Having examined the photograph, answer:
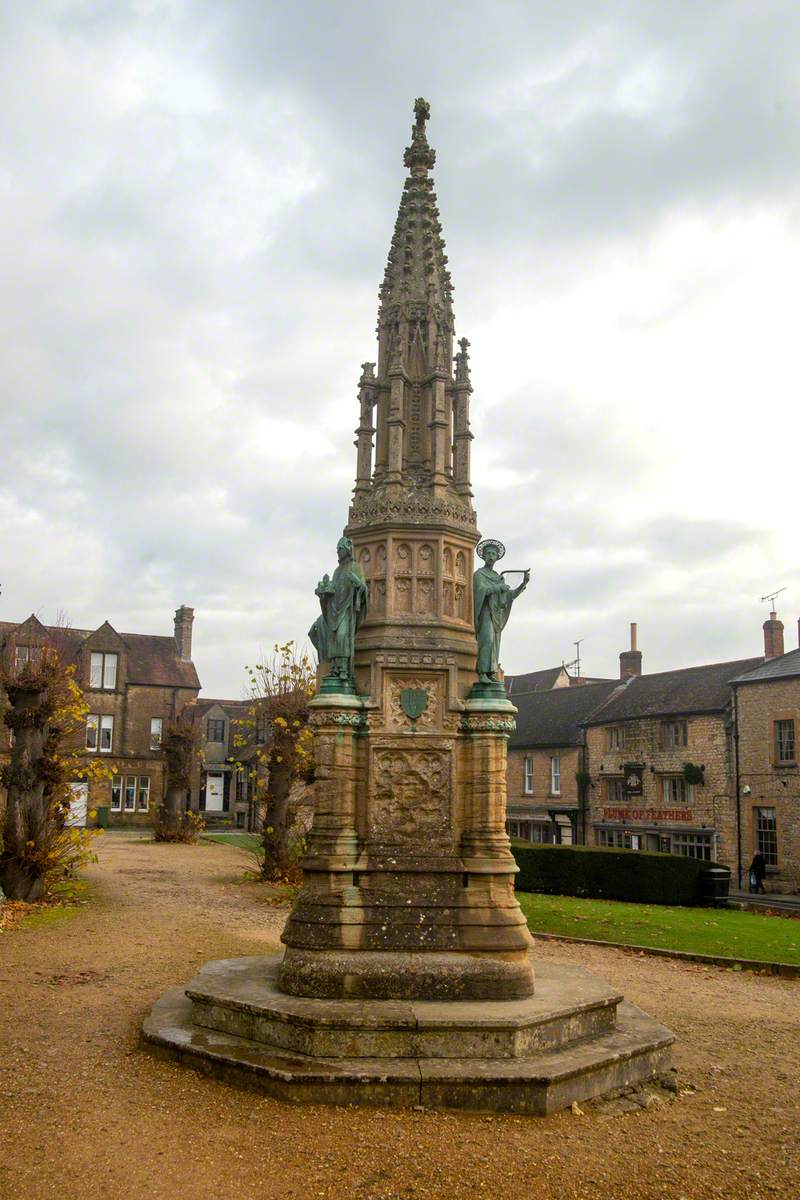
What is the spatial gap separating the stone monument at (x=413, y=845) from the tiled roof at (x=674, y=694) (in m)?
27.3

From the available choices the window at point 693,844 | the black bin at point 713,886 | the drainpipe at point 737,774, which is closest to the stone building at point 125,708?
the window at point 693,844

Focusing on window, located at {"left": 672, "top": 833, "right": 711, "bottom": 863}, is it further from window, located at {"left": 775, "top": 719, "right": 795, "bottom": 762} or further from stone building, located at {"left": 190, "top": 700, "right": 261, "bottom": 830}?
stone building, located at {"left": 190, "top": 700, "right": 261, "bottom": 830}

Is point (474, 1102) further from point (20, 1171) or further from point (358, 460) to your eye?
point (358, 460)

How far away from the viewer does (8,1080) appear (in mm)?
7242

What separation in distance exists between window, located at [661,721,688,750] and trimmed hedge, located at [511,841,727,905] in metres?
12.9

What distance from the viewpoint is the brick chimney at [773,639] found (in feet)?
123

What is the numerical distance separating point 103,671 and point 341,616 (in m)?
43.3

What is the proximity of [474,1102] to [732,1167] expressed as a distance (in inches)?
69.9

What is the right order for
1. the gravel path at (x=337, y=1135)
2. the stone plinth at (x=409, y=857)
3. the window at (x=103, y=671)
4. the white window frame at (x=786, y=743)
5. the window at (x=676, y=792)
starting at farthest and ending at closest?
1. the window at (x=103, y=671)
2. the window at (x=676, y=792)
3. the white window frame at (x=786, y=743)
4. the stone plinth at (x=409, y=857)
5. the gravel path at (x=337, y=1135)

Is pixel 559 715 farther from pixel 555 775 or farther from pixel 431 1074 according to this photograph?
pixel 431 1074

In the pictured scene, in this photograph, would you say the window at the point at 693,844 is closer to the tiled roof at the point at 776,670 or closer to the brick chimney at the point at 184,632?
the tiled roof at the point at 776,670

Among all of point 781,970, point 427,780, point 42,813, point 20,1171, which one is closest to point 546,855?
point 781,970

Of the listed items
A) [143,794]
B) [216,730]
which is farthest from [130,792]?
[216,730]

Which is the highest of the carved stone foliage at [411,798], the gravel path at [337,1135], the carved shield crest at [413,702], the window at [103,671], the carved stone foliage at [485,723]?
the window at [103,671]
